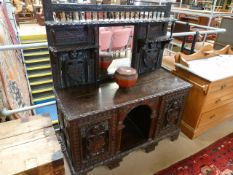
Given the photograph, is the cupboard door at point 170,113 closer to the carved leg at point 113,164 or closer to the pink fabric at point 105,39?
the carved leg at point 113,164

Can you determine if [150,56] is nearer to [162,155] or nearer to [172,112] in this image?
[172,112]

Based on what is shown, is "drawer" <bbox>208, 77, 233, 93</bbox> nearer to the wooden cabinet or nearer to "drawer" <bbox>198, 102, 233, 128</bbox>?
the wooden cabinet

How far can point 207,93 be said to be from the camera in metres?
1.77

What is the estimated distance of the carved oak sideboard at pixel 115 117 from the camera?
129cm

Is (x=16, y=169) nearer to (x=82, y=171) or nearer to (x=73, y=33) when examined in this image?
(x=82, y=171)

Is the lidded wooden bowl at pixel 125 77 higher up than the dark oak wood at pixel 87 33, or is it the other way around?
the dark oak wood at pixel 87 33

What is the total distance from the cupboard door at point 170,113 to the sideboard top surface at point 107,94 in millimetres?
87

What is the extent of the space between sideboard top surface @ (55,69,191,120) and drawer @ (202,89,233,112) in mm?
360

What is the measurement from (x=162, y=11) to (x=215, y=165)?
5.20 feet

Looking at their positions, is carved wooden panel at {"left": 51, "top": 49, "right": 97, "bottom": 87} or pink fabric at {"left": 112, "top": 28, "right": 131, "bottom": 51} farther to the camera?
pink fabric at {"left": 112, "top": 28, "right": 131, "bottom": 51}

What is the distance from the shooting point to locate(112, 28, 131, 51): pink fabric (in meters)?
1.64

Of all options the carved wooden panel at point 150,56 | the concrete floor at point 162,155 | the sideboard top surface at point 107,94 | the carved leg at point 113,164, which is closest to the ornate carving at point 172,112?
the sideboard top surface at point 107,94

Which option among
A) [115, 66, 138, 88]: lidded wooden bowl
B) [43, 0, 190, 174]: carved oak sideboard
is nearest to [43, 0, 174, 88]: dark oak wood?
[43, 0, 190, 174]: carved oak sideboard

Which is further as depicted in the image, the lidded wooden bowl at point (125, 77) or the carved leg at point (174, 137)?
the carved leg at point (174, 137)
